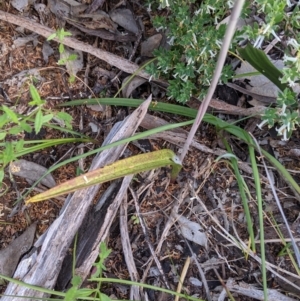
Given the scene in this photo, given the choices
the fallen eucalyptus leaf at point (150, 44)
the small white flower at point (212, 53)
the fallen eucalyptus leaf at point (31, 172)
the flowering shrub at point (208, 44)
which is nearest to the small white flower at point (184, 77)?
the flowering shrub at point (208, 44)

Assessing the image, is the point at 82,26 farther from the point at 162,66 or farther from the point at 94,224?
the point at 94,224

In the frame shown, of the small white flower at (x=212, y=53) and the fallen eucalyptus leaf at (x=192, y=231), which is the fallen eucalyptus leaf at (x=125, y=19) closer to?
the small white flower at (x=212, y=53)

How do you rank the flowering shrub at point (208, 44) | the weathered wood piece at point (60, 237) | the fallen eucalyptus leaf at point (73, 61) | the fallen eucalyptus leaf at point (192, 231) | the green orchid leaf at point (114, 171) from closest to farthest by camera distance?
1. the flowering shrub at point (208, 44)
2. the green orchid leaf at point (114, 171)
3. the weathered wood piece at point (60, 237)
4. the fallen eucalyptus leaf at point (192, 231)
5. the fallen eucalyptus leaf at point (73, 61)

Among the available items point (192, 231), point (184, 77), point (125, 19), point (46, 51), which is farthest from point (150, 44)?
point (192, 231)

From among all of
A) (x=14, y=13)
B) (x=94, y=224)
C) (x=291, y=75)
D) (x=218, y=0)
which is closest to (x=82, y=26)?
(x=14, y=13)

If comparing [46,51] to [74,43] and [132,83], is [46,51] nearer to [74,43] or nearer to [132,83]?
[74,43]
